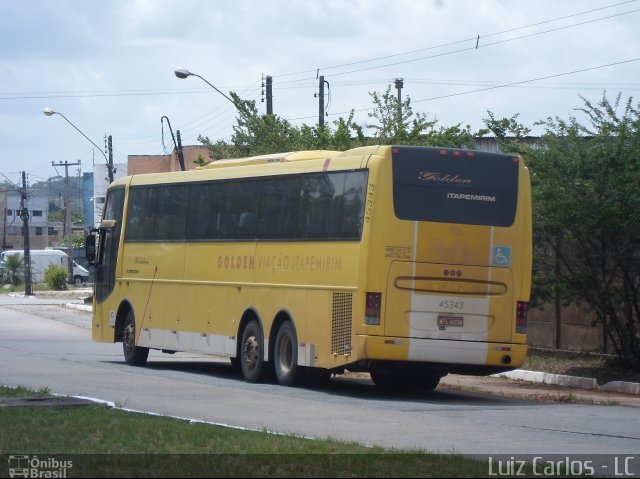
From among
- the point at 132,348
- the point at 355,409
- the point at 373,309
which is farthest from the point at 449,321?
the point at 132,348

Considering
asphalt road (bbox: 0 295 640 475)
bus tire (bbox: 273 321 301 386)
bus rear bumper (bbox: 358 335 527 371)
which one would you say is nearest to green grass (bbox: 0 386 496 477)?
asphalt road (bbox: 0 295 640 475)

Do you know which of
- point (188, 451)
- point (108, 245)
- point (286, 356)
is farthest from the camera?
point (108, 245)

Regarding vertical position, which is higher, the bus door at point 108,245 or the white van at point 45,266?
the bus door at point 108,245

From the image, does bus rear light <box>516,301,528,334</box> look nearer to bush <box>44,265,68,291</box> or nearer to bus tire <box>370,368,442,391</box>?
bus tire <box>370,368,442,391</box>

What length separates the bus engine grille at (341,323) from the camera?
55.8ft

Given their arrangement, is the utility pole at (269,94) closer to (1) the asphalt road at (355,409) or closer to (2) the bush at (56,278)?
(1) the asphalt road at (355,409)

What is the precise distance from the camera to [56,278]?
2778 inches

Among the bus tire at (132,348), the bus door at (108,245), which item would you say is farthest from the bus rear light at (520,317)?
the bus door at (108,245)

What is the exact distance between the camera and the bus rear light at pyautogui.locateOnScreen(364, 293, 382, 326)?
54.6ft

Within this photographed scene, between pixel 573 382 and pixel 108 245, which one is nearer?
pixel 573 382

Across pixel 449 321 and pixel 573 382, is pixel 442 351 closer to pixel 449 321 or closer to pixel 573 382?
pixel 449 321

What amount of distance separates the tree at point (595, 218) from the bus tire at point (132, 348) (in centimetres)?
811

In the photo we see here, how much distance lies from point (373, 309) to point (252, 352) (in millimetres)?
3615

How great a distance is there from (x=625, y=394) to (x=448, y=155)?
5.49m
